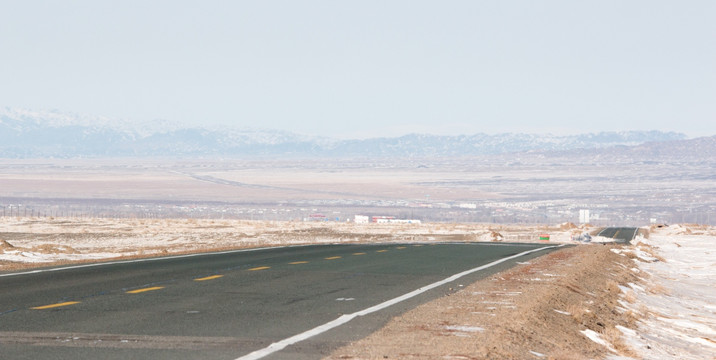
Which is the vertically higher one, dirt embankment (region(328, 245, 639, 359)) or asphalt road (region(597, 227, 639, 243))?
dirt embankment (region(328, 245, 639, 359))

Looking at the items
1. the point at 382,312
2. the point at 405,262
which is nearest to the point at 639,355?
the point at 382,312

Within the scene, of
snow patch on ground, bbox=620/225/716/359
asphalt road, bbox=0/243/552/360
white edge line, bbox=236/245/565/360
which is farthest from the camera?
snow patch on ground, bbox=620/225/716/359

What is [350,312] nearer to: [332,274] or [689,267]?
[332,274]

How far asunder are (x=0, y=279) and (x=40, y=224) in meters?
71.7

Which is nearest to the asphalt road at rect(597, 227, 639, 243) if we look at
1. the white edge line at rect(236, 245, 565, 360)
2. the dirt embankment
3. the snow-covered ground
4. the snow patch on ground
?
the snow-covered ground

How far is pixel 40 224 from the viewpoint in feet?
290

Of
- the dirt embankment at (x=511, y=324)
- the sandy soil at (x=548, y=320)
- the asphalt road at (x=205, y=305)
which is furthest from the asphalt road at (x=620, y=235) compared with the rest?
the dirt embankment at (x=511, y=324)

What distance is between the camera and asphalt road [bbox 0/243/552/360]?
1169 cm

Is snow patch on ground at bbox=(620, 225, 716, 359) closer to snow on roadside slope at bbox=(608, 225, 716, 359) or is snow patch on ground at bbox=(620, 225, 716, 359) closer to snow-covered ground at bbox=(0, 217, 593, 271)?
snow on roadside slope at bbox=(608, 225, 716, 359)

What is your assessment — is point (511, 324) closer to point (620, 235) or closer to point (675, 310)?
point (675, 310)

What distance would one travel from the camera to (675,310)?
22.7 metres

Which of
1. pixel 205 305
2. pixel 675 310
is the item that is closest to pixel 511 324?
pixel 205 305

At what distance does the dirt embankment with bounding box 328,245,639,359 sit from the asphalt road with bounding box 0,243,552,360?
529mm

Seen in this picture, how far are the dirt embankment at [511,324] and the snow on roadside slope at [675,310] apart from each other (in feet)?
1.59
